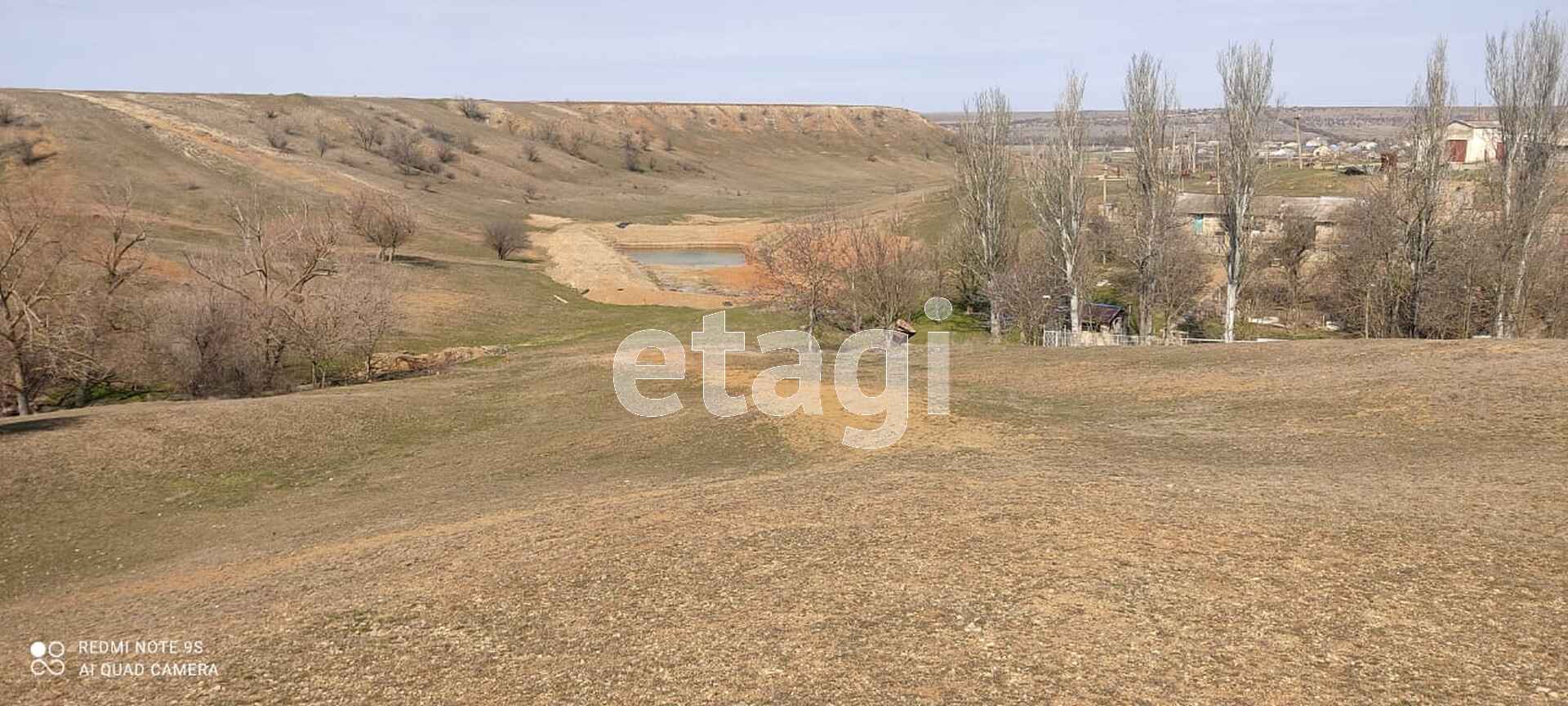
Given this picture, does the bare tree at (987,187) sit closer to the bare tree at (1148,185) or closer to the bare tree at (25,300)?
the bare tree at (1148,185)

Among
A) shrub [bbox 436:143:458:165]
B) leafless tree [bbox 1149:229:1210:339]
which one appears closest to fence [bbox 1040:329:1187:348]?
leafless tree [bbox 1149:229:1210:339]

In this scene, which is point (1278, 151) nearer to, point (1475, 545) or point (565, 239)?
point (565, 239)

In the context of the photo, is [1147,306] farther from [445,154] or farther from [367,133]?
[367,133]

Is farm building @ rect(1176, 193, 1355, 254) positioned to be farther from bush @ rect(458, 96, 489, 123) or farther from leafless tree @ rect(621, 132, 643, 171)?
bush @ rect(458, 96, 489, 123)

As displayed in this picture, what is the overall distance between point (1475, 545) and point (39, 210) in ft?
132

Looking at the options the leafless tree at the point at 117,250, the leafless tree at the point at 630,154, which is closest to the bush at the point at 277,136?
the leafless tree at the point at 117,250

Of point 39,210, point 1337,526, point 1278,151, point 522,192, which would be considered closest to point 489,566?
point 1337,526

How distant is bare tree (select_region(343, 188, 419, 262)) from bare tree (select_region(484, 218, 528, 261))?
916 cm

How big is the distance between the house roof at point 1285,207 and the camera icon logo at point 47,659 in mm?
51414

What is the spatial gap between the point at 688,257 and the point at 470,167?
139 feet

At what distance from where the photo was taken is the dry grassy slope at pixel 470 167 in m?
57.8

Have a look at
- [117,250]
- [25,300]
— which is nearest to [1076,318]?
[25,300]

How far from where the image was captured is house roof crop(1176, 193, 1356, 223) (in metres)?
55.7

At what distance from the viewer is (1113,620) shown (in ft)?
34.4
